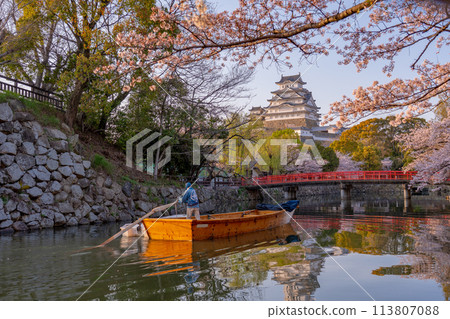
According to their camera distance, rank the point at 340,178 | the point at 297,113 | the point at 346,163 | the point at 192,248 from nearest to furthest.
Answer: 1. the point at 192,248
2. the point at 340,178
3. the point at 346,163
4. the point at 297,113

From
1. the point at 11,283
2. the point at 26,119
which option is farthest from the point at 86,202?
the point at 11,283

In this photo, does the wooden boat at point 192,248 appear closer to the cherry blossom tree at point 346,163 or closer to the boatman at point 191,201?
the boatman at point 191,201

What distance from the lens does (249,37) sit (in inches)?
232

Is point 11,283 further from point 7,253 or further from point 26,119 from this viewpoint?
point 26,119

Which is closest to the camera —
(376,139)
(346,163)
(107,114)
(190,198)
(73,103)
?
(190,198)

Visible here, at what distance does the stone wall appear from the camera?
11.1 m

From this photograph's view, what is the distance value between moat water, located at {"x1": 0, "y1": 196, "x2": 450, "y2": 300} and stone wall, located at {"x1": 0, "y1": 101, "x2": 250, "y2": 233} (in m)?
1.70

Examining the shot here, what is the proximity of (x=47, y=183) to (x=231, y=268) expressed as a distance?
340 inches

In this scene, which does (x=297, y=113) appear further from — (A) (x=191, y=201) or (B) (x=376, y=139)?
(A) (x=191, y=201)

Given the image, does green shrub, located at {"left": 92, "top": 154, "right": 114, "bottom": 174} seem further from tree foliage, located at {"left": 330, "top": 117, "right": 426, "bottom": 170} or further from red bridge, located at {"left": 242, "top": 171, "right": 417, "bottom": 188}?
tree foliage, located at {"left": 330, "top": 117, "right": 426, "bottom": 170}

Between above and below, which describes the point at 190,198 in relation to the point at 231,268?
above

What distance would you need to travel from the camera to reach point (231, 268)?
20.2ft

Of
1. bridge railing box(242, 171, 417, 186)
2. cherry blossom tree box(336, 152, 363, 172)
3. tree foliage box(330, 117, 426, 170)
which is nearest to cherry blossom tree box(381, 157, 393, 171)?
tree foliage box(330, 117, 426, 170)

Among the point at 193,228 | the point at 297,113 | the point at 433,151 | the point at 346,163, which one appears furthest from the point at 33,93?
the point at 297,113
